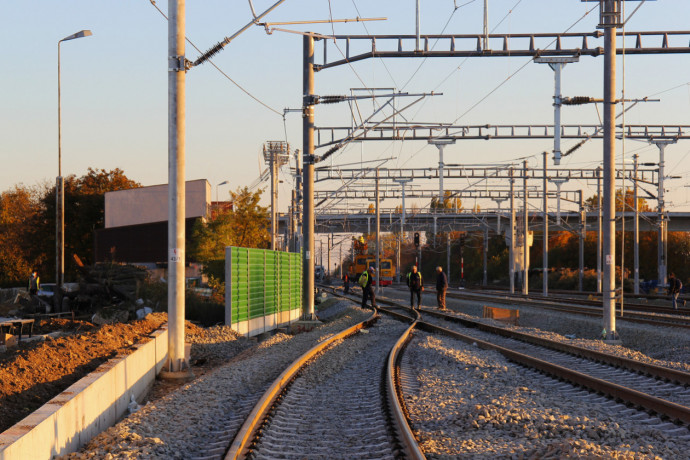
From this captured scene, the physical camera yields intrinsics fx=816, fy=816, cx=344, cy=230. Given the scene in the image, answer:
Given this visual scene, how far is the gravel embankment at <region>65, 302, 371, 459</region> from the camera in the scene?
771 cm

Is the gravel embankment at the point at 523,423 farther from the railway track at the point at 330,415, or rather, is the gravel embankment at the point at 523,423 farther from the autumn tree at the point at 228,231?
the autumn tree at the point at 228,231

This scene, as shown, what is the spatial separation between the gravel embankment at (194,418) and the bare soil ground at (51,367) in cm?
141

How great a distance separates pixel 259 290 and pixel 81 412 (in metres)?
15.8

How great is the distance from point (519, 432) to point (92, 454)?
418 centimetres

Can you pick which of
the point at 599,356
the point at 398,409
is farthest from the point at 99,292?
the point at 398,409

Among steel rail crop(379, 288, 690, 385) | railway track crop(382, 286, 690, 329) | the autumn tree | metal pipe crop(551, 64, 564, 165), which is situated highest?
metal pipe crop(551, 64, 564, 165)

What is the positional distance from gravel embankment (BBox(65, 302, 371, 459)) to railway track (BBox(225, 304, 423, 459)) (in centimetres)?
31

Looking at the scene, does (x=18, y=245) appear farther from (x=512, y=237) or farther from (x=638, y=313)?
(x=638, y=313)

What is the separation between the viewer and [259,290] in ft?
78.8

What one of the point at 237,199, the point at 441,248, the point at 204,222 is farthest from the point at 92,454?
the point at 441,248

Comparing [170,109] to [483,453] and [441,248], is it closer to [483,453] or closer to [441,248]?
[483,453]

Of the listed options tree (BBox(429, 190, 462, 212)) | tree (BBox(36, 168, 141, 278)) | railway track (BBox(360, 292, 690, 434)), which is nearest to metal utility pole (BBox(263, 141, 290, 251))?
tree (BBox(429, 190, 462, 212))

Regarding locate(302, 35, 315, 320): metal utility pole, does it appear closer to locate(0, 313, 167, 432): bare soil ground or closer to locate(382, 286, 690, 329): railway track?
locate(382, 286, 690, 329): railway track

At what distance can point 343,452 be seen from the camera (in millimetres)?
7859
